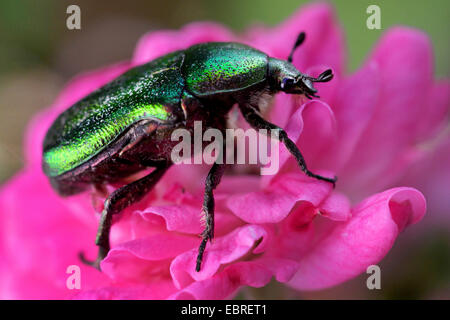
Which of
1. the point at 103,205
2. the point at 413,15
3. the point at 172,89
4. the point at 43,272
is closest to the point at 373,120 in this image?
the point at 172,89

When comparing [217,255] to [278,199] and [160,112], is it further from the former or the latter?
[160,112]

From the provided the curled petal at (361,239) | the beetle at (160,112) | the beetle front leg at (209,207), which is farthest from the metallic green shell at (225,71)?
the curled petal at (361,239)

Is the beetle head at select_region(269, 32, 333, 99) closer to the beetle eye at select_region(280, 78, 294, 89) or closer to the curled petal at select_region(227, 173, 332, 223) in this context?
the beetle eye at select_region(280, 78, 294, 89)

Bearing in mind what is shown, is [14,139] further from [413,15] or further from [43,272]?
[413,15]

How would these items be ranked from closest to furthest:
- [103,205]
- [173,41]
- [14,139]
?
[103,205]
[173,41]
[14,139]

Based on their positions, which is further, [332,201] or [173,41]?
[173,41]

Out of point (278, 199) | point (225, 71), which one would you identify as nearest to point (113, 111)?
point (225, 71)

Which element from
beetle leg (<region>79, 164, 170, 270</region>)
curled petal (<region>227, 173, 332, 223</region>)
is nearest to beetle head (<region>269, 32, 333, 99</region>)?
curled petal (<region>227, 173, 332, 223</region>)
